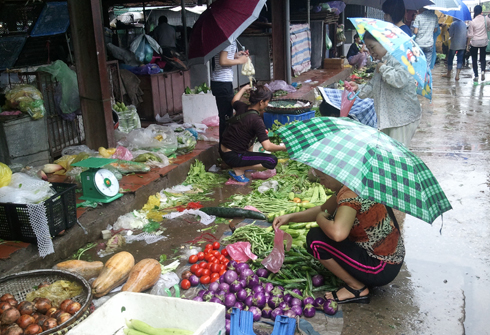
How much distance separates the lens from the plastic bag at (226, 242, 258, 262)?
157 inches

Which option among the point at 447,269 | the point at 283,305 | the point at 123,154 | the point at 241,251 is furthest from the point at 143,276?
the point at 123,154

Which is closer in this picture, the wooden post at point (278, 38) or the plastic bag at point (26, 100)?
the plastic bag at point (26, 100)

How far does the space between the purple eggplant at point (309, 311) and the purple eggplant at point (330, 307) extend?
94 millimetres

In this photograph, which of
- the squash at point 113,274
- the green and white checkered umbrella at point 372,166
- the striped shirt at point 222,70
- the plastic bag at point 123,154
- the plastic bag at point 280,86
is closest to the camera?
the green and white checkered umbrella at point 372,166

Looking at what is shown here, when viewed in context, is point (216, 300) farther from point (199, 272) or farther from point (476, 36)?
point (476, 36)

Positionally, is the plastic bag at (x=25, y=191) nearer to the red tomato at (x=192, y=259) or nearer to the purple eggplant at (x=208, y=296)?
the red tomato at (x=192, y=259)

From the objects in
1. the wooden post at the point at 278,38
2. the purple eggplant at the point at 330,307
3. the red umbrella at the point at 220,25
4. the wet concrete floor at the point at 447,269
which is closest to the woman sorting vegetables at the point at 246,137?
the red umbrella at the point at 220,25

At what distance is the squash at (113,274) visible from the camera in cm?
350

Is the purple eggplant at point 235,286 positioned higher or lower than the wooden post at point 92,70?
lower

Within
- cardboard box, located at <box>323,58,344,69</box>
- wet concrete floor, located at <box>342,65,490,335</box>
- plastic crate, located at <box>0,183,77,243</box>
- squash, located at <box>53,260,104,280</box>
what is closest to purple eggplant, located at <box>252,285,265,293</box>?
wet concrete floor, located at <box>342,65,490,335</box>

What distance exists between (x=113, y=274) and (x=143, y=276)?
0.25 m

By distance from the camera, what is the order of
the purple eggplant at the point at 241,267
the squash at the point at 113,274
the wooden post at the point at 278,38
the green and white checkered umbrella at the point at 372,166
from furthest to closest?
the wooden post at the point at 278,38, the purple eggplant at the point at 241,267, the squash at the point at 113,274, the green and white checkered umbrella at the point at 372,166

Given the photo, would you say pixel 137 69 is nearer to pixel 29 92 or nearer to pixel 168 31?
pixel 168 31

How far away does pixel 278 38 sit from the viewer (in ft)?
38.9
